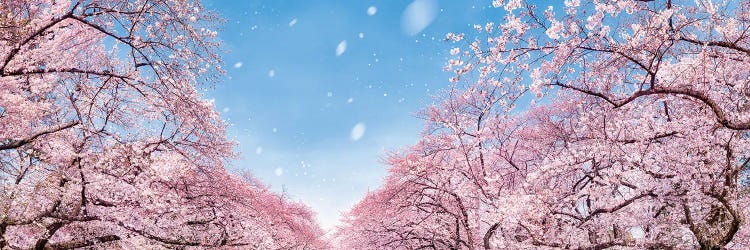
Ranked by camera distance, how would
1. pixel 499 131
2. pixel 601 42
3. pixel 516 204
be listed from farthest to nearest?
pixel 499 131 < pixel 516 204 < pixel 601 42

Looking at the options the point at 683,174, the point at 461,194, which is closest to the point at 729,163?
the point at 683,174

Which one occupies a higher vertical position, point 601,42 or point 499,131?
point 499,131

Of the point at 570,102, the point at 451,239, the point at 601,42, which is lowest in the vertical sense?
the point at 601,42

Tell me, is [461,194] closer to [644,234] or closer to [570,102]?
[644,234]

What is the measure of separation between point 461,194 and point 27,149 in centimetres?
1220

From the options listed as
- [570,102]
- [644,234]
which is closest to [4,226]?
[644,234]

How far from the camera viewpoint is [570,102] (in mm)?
20125

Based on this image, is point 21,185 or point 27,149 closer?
point 21,185

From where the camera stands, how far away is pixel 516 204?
12.3m

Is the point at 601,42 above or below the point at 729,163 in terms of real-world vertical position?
above

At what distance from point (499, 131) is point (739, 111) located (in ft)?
32.8

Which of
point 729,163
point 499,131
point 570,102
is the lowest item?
point 729,163

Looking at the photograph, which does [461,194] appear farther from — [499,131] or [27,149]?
[27,149]

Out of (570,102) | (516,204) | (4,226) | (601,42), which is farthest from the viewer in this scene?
(570,102)
